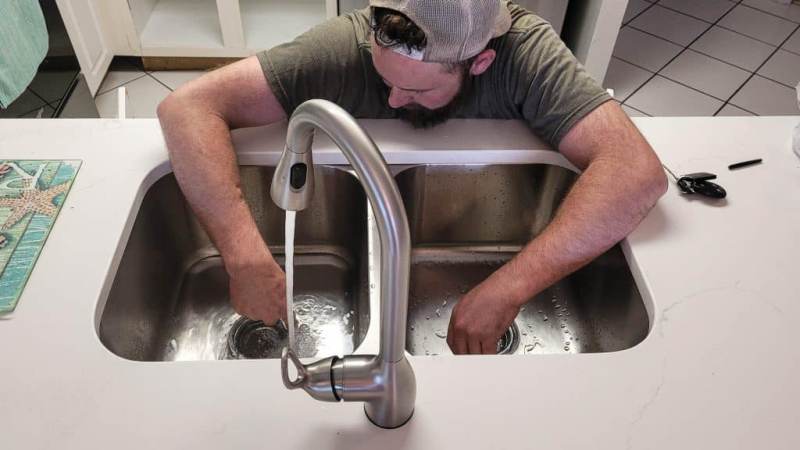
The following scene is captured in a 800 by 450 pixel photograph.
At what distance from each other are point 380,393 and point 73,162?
675 millimetres

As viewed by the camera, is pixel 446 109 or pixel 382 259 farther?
pixel 446 109

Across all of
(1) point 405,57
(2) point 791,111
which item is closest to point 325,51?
(1) point 405,57

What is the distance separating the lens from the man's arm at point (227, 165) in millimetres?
943

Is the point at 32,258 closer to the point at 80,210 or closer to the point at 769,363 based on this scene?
the point at 80,210

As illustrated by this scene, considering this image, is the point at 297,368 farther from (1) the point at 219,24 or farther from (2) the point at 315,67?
(1) the point at 219,24

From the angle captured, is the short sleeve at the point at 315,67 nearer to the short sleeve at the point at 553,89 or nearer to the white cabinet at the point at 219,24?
the short sleeve at the point at 553,89

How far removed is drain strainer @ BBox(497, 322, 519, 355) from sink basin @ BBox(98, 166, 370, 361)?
0.24m

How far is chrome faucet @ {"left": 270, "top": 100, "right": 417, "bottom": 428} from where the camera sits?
0.48 m

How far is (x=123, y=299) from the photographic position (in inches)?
34.7

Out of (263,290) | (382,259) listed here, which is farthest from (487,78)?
(382,259)

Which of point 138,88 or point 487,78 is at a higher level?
point 487,78

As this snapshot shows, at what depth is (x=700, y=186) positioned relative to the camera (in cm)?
98

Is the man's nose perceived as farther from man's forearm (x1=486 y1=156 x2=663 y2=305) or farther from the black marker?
the black marker

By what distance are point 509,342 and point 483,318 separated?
0.57 feet
